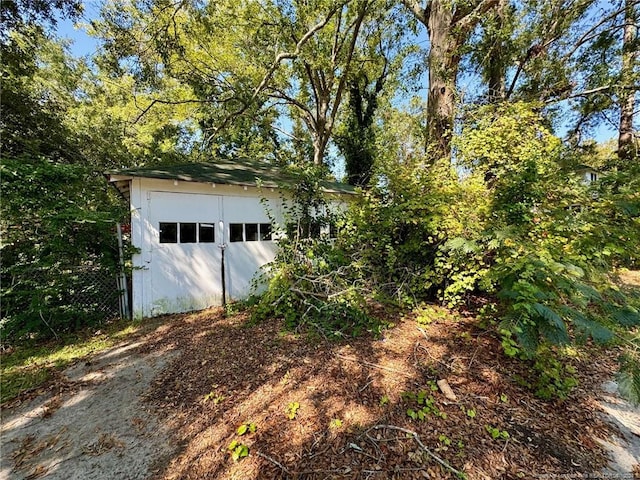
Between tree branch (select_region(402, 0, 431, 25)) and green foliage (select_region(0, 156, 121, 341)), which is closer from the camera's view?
green foliage (select_region(0, 156, 121, 341))

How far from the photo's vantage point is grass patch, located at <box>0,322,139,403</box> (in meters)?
3.13

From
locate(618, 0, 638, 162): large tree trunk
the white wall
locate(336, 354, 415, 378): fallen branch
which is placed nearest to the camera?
locate(336, 354, 415, 378): fallen branch

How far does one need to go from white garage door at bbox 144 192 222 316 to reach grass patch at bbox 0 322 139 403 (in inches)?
32.4

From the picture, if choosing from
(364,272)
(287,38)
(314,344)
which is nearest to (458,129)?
(364,272)

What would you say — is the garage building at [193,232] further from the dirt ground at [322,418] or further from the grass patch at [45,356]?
the dirt ground at [322,418]

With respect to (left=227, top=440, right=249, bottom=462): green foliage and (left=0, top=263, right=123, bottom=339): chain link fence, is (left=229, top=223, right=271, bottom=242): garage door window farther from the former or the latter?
(left=227, top=440, right=249, bottom=462): green foliage

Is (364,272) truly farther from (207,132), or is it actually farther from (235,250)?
(207,132)

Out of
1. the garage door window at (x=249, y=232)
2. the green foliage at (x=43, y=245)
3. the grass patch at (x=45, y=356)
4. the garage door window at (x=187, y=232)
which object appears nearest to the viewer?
the grass patch at (x=45, y=356)

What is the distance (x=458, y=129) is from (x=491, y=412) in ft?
16.8

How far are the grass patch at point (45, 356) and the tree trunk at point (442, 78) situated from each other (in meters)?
6.41

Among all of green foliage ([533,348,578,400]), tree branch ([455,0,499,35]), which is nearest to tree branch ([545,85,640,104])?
tree branch ([455,0,499,35])

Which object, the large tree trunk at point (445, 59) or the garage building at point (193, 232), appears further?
the large tree trunk at point (445, 59)

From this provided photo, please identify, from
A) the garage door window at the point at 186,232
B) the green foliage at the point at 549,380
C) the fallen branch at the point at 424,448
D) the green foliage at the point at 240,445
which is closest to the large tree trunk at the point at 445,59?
the green foliage at the point at 549,380

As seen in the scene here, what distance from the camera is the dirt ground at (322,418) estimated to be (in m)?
2.00
